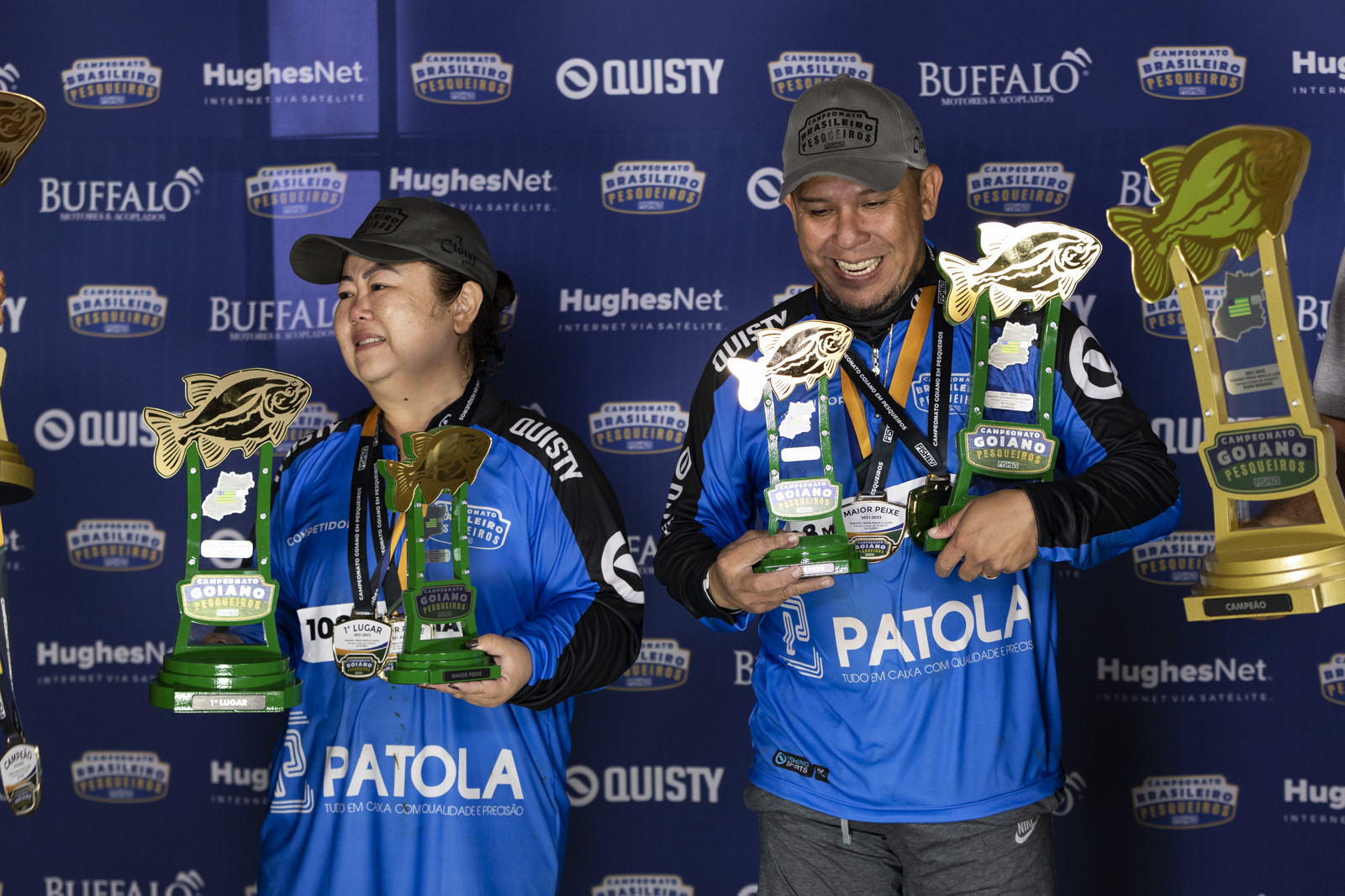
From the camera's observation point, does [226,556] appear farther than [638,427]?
No

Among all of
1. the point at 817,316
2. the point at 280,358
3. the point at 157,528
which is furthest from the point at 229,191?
the point at 817,316

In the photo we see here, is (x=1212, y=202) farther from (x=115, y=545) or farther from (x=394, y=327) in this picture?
(x=115, y=545)

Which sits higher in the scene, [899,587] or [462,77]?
[462,77]

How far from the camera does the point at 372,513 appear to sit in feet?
6.11

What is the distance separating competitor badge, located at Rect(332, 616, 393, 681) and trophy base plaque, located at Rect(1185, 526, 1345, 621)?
114 cm

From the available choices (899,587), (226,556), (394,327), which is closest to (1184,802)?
(899,587)

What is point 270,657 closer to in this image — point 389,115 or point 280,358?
point 280,358

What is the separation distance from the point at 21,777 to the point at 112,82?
189 centimetres

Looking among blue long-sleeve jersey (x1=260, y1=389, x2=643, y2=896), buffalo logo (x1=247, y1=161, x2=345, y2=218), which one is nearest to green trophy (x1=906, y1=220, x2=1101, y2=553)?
blue long-sleeve jersey (x1=260, y1=389, x2=643, y2=896)

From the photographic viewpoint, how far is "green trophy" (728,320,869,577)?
1.63 metres

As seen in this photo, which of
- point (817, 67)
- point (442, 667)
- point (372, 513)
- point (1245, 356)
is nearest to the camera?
point (1245, 356)

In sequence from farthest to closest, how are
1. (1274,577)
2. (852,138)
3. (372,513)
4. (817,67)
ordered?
(817,67) → (372,513) → (852,138) → (1274,577)

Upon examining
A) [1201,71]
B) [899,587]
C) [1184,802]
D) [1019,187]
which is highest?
[1201,71]

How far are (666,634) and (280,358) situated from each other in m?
1.16
